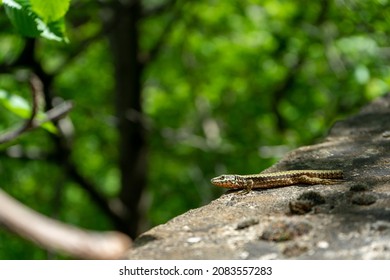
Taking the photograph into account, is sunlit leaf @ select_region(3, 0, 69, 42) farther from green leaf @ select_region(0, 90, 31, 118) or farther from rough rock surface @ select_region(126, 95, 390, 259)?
rough rock surface @ select_region(126, 95, 390, 259)

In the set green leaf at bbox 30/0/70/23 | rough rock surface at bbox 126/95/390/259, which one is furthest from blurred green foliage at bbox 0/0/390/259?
green leaf at bbox 30/0/70/23

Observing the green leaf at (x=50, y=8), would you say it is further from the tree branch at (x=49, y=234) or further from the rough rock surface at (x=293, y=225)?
the tree branch at (x=49, y=234)

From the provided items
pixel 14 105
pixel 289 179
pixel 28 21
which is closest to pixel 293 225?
pixel 289 179

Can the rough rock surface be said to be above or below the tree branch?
above

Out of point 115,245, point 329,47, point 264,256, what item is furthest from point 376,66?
point 115,245

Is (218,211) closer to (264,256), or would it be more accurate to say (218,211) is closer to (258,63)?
(264,256)
